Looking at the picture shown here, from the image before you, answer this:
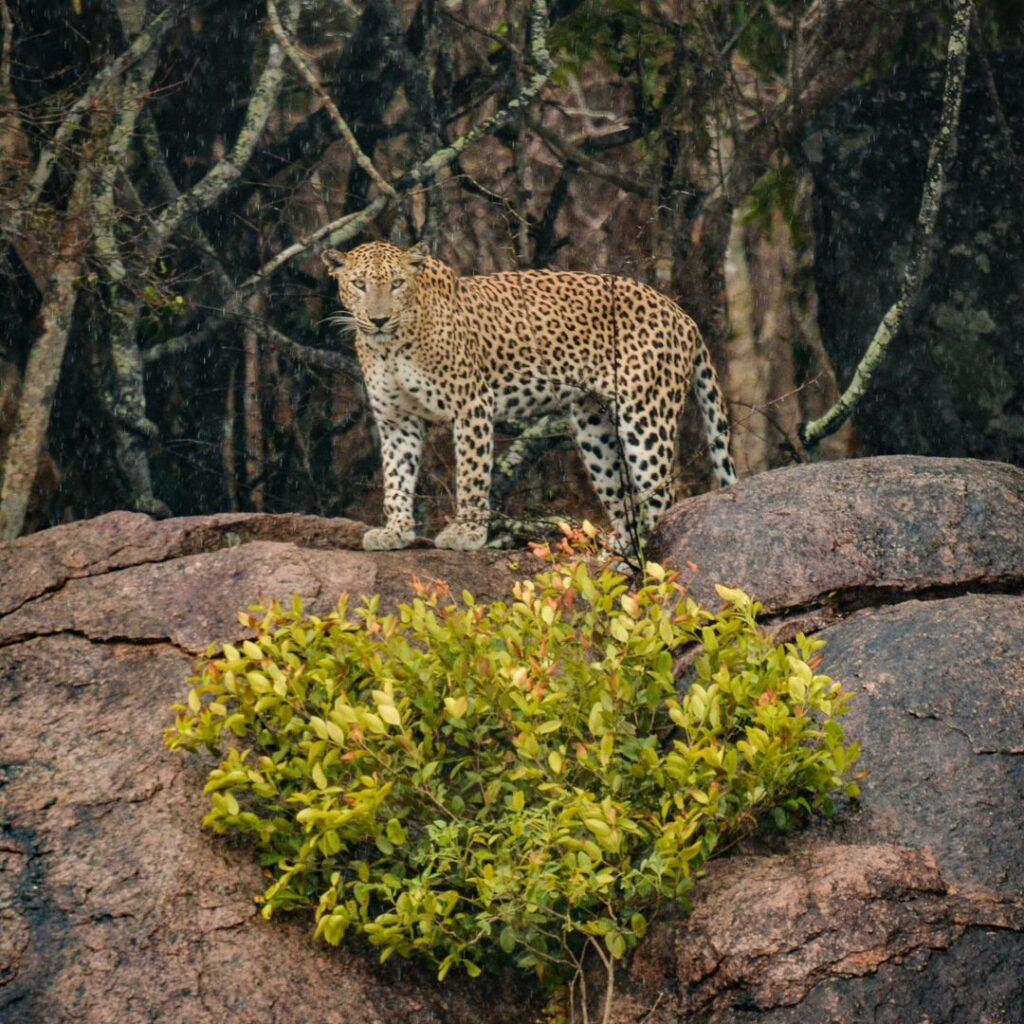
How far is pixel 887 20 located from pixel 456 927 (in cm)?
848

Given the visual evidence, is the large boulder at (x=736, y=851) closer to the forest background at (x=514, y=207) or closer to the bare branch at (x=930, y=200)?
the bare branch at (x=930, y=200)

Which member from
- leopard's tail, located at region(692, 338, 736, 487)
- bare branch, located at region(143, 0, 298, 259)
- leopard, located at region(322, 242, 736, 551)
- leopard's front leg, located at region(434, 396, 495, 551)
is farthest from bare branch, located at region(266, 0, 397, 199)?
leopard's tail, located at region(692, 338, 736, 487)

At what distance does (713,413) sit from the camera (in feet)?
32.1

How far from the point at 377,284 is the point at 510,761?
3.72 m

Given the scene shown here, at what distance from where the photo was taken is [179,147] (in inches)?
488

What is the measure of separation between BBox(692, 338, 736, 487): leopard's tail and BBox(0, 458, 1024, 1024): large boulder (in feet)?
6.81

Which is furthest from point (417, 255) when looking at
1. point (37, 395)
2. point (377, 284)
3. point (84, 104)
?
point (37, 395)

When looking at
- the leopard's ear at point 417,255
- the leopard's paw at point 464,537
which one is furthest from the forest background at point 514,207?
the leopard's paw at point 464,537

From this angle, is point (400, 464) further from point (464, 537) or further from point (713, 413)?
point (713, 413)

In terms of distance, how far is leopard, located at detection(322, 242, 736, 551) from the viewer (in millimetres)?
9141

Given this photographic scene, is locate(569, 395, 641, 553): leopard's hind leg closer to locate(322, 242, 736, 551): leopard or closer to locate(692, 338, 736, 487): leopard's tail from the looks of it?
locate(322, 242, 736, 551): leopard

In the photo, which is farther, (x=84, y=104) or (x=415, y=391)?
(x=84, y=104)

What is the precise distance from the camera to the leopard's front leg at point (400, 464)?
919 cm

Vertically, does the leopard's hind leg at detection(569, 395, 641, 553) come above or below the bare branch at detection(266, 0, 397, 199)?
below
